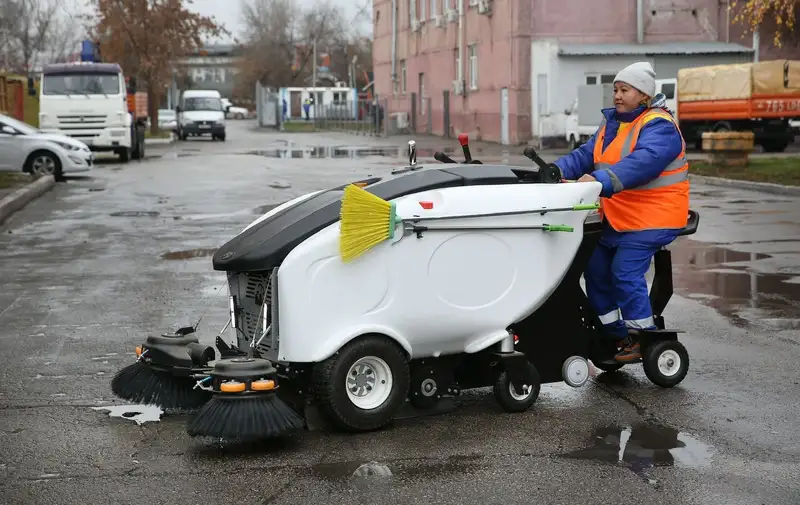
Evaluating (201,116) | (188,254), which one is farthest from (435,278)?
(201,116)

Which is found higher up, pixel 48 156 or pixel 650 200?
pixel 48 156

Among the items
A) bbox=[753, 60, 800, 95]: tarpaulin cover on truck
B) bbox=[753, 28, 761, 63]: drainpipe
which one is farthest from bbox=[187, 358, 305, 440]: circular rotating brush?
bbox=[753, 28, 761, 63]: drainpipe

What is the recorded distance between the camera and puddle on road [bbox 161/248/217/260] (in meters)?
12.8

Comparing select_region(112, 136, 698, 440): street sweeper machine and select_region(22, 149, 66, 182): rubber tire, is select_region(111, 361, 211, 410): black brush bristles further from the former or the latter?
select_region(22, 149, 66, 182): rubber tire

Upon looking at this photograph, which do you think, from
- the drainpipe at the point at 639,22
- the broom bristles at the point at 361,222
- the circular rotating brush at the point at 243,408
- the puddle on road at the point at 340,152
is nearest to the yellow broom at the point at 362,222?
the broom bristles at the point at 361,222

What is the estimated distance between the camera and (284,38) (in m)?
115

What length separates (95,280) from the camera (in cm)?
1127

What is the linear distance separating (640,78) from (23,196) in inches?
571

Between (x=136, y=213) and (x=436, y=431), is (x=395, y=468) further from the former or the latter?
(x=136, y=213)

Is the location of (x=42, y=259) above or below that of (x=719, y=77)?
below

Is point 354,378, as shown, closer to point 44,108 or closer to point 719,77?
point 44,108

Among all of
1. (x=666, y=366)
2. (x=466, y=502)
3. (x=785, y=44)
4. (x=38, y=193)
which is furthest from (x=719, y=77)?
(x=466, y=502)

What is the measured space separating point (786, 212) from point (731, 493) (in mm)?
12792

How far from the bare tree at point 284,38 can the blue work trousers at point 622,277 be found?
106233mm
